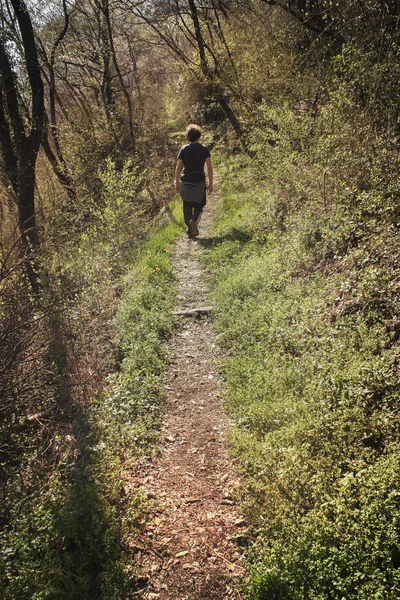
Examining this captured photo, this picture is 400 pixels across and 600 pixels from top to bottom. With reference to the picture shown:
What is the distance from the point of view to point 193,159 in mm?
8133

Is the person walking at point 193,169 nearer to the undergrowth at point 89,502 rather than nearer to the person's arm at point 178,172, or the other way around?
the person's arm at point 178,172

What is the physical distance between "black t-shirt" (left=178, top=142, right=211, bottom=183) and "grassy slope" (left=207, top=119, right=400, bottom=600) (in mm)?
1721

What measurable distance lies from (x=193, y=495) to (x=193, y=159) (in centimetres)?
658

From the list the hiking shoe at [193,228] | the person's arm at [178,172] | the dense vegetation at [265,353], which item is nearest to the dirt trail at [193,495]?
the dense vegetation at [265,353]

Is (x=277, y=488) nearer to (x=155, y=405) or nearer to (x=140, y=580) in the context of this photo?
(x=140, y=580)

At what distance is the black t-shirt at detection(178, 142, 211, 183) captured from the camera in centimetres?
810

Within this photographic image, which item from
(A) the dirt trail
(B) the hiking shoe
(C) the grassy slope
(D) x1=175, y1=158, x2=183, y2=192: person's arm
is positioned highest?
(D) x1=175, y1=158, x2=183, y2=192: person's arm

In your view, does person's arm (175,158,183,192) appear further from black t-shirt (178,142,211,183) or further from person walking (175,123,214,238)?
→ black t-shirt (178,142,211,183)

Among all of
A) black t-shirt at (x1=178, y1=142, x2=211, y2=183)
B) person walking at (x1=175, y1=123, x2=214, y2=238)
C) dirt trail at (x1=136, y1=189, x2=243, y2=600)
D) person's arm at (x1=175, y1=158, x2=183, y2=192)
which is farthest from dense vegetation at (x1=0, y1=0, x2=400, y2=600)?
black t-shirt at (x1=178, y1=142, x2=211, y2=183)

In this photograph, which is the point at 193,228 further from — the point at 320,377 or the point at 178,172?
the point at 320,377

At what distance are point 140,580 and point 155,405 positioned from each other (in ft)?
5.91

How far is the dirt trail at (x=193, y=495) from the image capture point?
2.72 meters

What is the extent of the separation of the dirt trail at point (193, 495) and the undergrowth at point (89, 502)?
172mm

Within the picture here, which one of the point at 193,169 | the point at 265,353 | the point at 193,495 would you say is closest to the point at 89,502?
A: the point at 193,495
